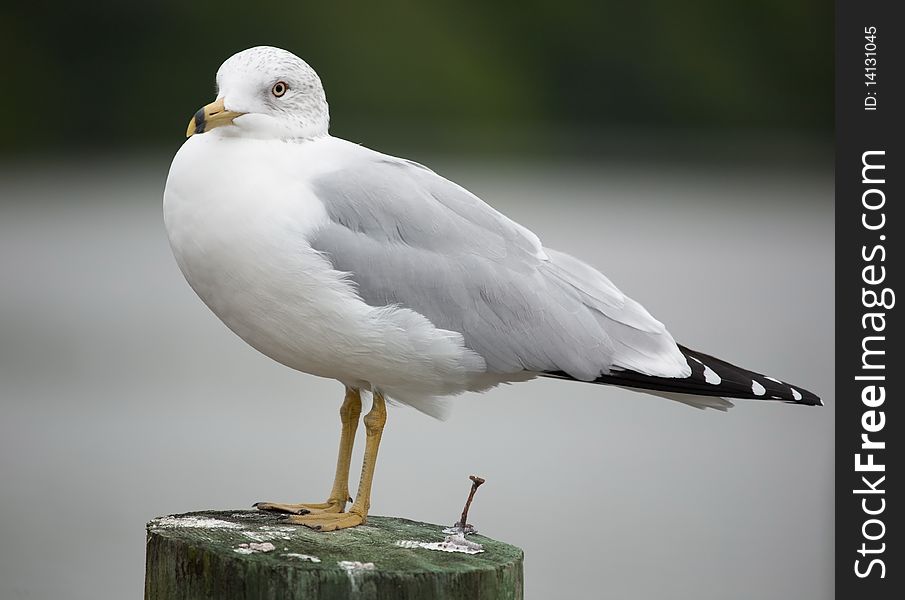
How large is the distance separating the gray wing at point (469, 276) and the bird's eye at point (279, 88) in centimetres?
20

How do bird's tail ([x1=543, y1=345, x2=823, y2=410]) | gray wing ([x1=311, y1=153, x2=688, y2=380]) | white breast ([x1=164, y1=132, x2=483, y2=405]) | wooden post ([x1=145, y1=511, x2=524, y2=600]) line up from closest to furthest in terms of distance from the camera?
wooden post ([x1=145, y1=511, x2=524, y2=600]), white breast ([x1=164, y1=132, x2=483, y2=405]), gray wing ([x1=311, y1=153, x2=688, y2=380]), bird's tail ([x1=543, y1=345, x2=823, y2=410])

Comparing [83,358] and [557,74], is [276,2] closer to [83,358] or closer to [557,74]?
→ [557,74]

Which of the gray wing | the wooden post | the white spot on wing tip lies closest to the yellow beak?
the gray wing

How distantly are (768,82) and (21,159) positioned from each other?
8437mm

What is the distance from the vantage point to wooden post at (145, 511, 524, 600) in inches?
110

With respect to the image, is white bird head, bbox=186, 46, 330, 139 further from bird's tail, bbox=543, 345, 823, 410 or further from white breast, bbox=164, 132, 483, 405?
bird's tail, bbox=543, 345, 823, 410

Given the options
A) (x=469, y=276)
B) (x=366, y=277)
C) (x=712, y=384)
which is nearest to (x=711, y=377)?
(x=712, y=384)

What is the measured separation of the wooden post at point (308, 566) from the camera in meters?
2.79

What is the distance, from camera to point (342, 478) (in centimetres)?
347

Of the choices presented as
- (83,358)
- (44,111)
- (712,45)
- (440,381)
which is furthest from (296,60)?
(712,45)

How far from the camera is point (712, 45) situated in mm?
17234

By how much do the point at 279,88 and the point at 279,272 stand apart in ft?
1.38

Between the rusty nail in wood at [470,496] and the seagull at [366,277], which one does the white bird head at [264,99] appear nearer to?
the seagull at [366,277]

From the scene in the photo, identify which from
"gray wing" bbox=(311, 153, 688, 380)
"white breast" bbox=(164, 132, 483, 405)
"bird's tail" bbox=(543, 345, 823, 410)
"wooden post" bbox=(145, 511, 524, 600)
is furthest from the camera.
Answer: "bird's tail" bbox=(543, 345, 823, 410)
